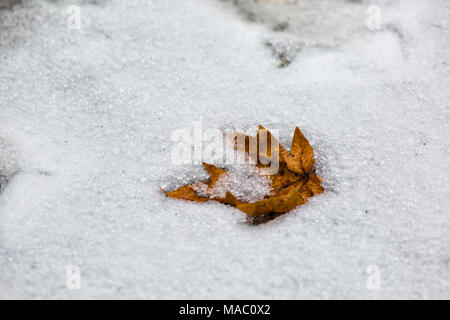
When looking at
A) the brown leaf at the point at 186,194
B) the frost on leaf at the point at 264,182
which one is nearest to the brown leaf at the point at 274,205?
the frost on leaf at the point at 264,182

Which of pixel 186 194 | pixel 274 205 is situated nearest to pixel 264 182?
pixel 274 205

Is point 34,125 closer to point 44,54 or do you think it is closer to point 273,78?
point 44,54

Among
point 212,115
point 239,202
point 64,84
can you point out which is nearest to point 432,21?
point 212,115

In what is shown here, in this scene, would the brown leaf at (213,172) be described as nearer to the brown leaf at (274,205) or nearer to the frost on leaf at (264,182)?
the frost on leaf at (264,182)

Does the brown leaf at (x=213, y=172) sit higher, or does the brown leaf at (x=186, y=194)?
the brown leaf at (x=213, y=172)

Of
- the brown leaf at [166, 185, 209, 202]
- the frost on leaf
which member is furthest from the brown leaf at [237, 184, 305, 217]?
the brown leaf at [166, 185, 209, 202]

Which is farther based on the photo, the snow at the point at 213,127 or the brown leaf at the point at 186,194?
the brown leaf at the point at 186,194

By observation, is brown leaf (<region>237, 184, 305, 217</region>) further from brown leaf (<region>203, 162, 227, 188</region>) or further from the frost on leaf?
brown leaf (<region>203, 162, 227, 188</region>)
